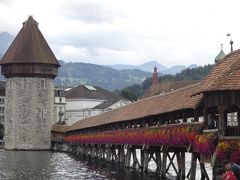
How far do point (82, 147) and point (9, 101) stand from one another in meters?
18.4

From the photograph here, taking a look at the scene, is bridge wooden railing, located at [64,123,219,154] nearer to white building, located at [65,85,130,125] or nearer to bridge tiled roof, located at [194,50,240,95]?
bridge tiled roof, located at [194,50,240,95]

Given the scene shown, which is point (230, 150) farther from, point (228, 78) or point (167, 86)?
point (167, 86)

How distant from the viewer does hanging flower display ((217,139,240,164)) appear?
52.0ft

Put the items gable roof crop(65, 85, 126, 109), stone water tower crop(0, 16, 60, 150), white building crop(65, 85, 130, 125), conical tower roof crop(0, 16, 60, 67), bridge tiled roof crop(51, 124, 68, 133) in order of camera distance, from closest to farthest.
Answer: bridge tiled roof crop(51, 124, 68, 133) → stone water tower crop(0, 16, 60, 150) → conical tower roof crop(0, 16, 60, 67) → white building crop(65, 85, 130, 125) → gable roof crop(65, 85, 126, 109)

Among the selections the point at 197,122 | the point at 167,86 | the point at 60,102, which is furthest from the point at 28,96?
the point at 197,122

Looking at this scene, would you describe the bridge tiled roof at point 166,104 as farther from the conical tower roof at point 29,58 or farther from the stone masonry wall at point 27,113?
the conical tower roof at point 29,58

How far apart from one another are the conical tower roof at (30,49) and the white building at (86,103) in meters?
35.8

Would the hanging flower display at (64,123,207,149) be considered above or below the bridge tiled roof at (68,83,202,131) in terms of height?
below

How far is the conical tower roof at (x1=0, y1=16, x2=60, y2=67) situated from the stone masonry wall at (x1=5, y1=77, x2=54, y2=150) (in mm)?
2547

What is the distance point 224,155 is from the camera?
52.3ft

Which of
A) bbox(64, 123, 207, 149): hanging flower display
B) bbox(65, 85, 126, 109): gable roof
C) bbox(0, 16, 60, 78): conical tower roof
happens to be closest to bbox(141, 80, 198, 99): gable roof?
bbox(65, 85, 126, 109): gable roof

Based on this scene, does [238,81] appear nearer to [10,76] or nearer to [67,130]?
[67,130]

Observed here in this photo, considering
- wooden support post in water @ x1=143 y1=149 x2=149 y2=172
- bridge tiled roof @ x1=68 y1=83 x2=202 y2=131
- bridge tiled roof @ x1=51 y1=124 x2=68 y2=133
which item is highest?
bridge tiled roof @ x1=51 y1=124 x2=68 y2=133

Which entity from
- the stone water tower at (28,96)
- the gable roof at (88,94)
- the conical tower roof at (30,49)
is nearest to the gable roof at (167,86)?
the gable roof at (88,94)
